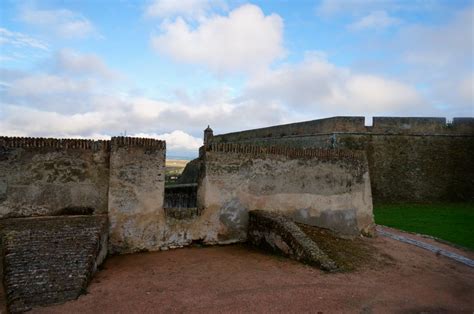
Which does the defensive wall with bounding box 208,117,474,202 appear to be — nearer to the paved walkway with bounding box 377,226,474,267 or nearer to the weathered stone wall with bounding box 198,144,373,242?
the paved walkway with bounding box 377,226,474,267

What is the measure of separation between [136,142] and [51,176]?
203 centimetres

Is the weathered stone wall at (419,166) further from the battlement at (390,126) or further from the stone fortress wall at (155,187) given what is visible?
the stone fortress wall at (155,187)

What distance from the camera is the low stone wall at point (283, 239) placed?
770 cm

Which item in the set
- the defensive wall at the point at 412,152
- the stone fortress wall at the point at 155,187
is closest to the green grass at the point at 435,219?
the defensive wall at the point at 412,152

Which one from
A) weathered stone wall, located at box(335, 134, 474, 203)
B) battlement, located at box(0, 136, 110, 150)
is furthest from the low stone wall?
weathered stone wall, located at box(335, 134, 474, 203)

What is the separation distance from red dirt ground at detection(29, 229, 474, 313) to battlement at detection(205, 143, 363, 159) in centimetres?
272

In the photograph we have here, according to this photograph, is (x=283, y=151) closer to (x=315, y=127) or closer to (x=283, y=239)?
(x=283, y=239)

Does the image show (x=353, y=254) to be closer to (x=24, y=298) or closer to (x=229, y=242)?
(x=229, y=242)

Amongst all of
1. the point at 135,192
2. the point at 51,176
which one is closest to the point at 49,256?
the point at 51,176

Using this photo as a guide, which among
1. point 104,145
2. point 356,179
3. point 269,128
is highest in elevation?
point 269,128

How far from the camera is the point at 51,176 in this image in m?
7.93

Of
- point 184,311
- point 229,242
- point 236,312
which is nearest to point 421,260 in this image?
point 229,242

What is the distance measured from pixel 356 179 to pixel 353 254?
316 cm

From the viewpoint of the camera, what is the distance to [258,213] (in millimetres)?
9375
